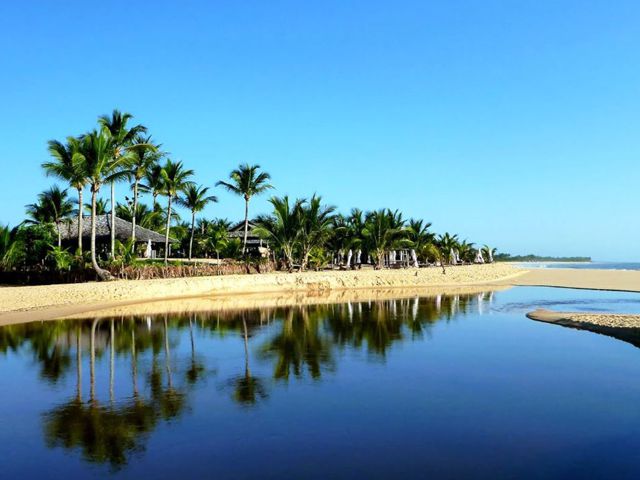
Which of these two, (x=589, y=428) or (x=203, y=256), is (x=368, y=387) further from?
(x=203, y=256)

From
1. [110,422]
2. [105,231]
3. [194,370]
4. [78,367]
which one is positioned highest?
[105,231]

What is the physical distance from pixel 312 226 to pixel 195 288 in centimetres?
1093

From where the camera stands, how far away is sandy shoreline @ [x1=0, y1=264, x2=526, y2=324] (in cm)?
2189

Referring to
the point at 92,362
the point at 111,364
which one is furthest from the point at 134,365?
the point at 92,362

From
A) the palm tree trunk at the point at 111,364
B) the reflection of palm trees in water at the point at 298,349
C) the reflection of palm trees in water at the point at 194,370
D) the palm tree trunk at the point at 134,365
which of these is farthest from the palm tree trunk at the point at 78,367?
the reflection of palm trees in water at the point at 298,349

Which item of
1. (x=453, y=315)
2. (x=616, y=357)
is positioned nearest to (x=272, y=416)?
(x=616, y=357)

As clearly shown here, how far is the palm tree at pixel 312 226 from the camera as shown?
122 feet

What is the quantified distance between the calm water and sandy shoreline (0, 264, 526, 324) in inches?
207

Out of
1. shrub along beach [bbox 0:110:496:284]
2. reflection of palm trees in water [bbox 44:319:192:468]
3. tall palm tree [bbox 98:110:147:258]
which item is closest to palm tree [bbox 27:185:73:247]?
shrub along beach [bbox 0:110:496:284]

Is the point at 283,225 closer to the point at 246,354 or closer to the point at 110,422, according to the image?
the point at 246,354

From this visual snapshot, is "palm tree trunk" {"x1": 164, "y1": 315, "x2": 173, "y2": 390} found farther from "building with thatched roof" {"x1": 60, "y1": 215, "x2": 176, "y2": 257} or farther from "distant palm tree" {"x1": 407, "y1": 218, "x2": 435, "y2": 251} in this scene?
"distant palm tree" {"x1": 407, "y1": 218, "x2": 435, "y2": 251}

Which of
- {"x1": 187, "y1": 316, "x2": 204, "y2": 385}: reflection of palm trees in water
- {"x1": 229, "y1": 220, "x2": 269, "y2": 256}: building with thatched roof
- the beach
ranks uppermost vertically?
{"x1": 229, "y1": 220, "x2": 269, "y2": 256}: building with thatched roof

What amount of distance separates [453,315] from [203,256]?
38.5m

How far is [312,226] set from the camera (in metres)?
37.2
